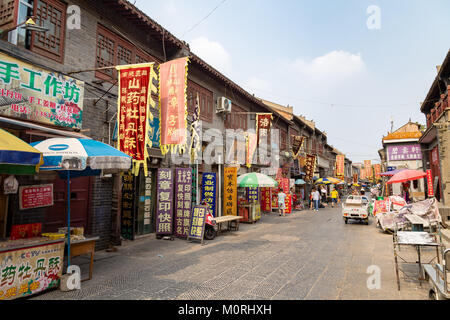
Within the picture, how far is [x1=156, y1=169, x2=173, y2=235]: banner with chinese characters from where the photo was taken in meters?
10.0

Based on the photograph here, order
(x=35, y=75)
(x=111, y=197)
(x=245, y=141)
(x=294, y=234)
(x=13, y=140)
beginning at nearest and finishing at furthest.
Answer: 1. (x=13, y=140)
2. (x=35, y=75)
3. (x=111, y=197)
4. (x=294, y=234)
5. (x=245, y=141)

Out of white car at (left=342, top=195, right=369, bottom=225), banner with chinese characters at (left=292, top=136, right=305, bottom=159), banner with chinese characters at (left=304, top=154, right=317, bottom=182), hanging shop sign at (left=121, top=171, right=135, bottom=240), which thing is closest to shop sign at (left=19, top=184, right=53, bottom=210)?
hanging shop sign at (left=121, top=171, right=135, bottom=240)

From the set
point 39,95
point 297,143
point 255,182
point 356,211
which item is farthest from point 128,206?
point 297,143

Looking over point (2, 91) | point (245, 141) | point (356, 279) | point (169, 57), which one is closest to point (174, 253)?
point (356, 279)

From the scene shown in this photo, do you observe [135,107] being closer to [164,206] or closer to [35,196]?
[35,196]

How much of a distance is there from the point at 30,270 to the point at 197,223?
5522mm

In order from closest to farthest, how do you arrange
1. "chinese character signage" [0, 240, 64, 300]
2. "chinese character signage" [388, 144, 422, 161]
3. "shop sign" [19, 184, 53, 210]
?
"chinese character signage" [0, 240, 64, 300] < "shop sign" [19, 184, 53, 210] < "chinese character signage" [388, 144, 422, 161]

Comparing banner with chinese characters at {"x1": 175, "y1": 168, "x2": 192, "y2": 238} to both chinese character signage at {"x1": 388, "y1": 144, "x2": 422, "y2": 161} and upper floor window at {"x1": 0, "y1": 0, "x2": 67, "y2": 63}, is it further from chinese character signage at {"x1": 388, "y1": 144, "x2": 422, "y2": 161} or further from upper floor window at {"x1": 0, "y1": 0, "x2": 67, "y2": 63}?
chinese character signage at {"x1": 388, "y1": 144, "x2": 422, "y2": 161}

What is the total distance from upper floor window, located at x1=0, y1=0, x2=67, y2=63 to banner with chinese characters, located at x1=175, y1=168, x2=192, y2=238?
5.39m

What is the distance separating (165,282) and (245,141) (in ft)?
44.4

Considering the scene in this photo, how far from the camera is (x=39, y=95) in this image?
22.0ft

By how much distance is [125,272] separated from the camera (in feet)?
20.6

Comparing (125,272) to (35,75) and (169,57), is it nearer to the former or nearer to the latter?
(35,75)

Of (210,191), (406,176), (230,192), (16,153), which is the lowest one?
(230,192)
